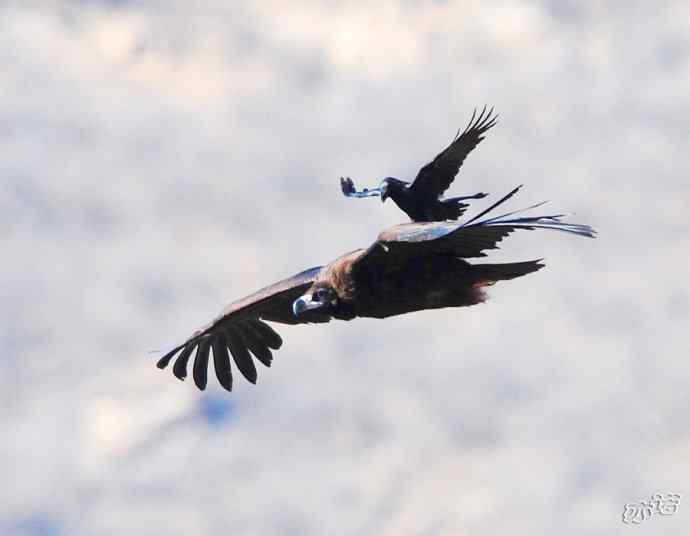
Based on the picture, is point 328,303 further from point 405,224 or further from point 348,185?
point 348,185

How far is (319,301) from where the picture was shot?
15.8 metres

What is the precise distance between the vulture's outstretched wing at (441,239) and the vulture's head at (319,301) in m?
0.51

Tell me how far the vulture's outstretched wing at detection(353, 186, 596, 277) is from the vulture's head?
51 centimetres

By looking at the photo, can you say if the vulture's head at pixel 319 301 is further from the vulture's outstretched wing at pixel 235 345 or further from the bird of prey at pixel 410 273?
the vulture's outstretched wing at pixel 235 345

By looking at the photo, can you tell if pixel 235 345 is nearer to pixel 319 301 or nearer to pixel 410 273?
pixel 319 301

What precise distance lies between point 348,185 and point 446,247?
553 cm

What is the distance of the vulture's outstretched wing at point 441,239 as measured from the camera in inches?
531

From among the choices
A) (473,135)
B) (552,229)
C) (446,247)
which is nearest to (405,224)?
(446,247)

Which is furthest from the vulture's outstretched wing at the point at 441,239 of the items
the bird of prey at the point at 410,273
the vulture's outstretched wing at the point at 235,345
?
the vulture's outstretched wing at the point at 235,345

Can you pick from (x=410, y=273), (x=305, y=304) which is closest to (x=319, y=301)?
(x=305, y=304)

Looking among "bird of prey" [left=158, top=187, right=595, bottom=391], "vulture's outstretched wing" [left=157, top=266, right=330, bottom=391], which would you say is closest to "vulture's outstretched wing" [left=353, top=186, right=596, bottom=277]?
"bird of prey" [left=158, top=187, right=595, bottom=391]

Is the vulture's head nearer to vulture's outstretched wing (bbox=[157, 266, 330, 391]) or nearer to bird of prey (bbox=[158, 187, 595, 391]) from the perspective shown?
bird of prey (bbox=[158, 187, 595, 391])

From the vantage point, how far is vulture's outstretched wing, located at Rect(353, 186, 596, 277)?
13.5 meters

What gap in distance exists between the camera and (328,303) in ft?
51.5
